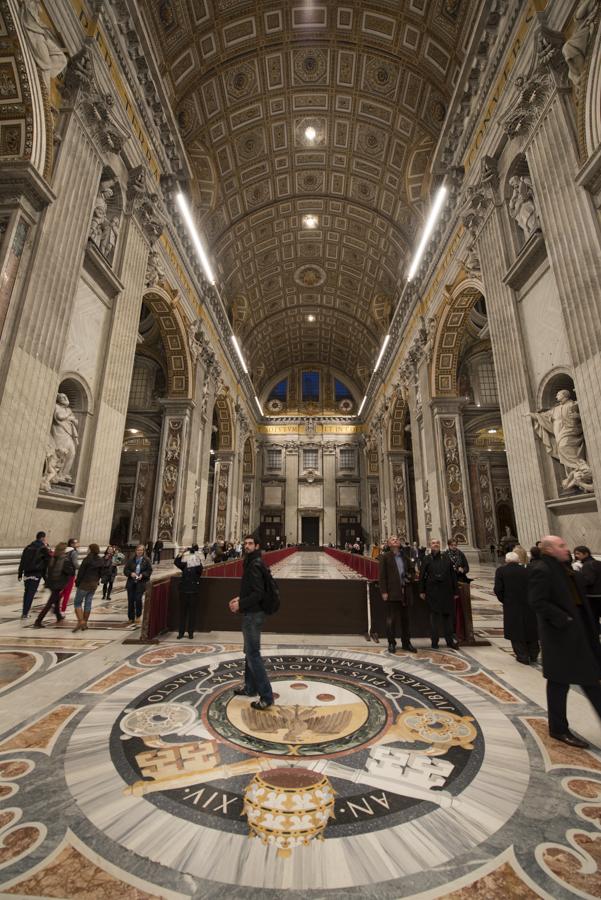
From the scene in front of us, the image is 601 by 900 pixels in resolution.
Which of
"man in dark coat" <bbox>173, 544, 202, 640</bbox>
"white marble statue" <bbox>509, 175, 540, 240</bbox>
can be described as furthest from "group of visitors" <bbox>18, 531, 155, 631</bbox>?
"white marble statue" <bbox>509, 175, 540, 240</bbox>

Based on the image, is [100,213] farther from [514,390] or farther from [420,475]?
[420,475]

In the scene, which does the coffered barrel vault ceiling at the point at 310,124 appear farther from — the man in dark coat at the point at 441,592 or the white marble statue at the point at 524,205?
the man in dark coat at the point at 441,592

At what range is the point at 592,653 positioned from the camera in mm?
2361

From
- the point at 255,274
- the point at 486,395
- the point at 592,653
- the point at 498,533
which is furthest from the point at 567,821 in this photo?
the point at 255,274

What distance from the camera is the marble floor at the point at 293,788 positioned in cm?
142

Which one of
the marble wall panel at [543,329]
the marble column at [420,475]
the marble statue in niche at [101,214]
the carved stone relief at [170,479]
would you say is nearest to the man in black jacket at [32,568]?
the marble statue in niche at [101,214]

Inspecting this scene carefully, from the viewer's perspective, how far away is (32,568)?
17.5 feet

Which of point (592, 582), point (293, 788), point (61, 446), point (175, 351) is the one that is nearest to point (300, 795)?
point (293, 788)

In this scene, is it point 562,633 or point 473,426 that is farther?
point 473,426

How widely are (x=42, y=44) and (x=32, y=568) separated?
8237mm

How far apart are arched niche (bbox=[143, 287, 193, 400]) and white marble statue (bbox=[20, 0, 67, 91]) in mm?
6925

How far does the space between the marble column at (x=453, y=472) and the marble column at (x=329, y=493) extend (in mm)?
18044

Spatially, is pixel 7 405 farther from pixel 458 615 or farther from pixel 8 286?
pixel 458 615

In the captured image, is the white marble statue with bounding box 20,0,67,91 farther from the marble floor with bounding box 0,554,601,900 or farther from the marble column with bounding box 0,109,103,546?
the marble floor with bounding box 0,554,601,900
